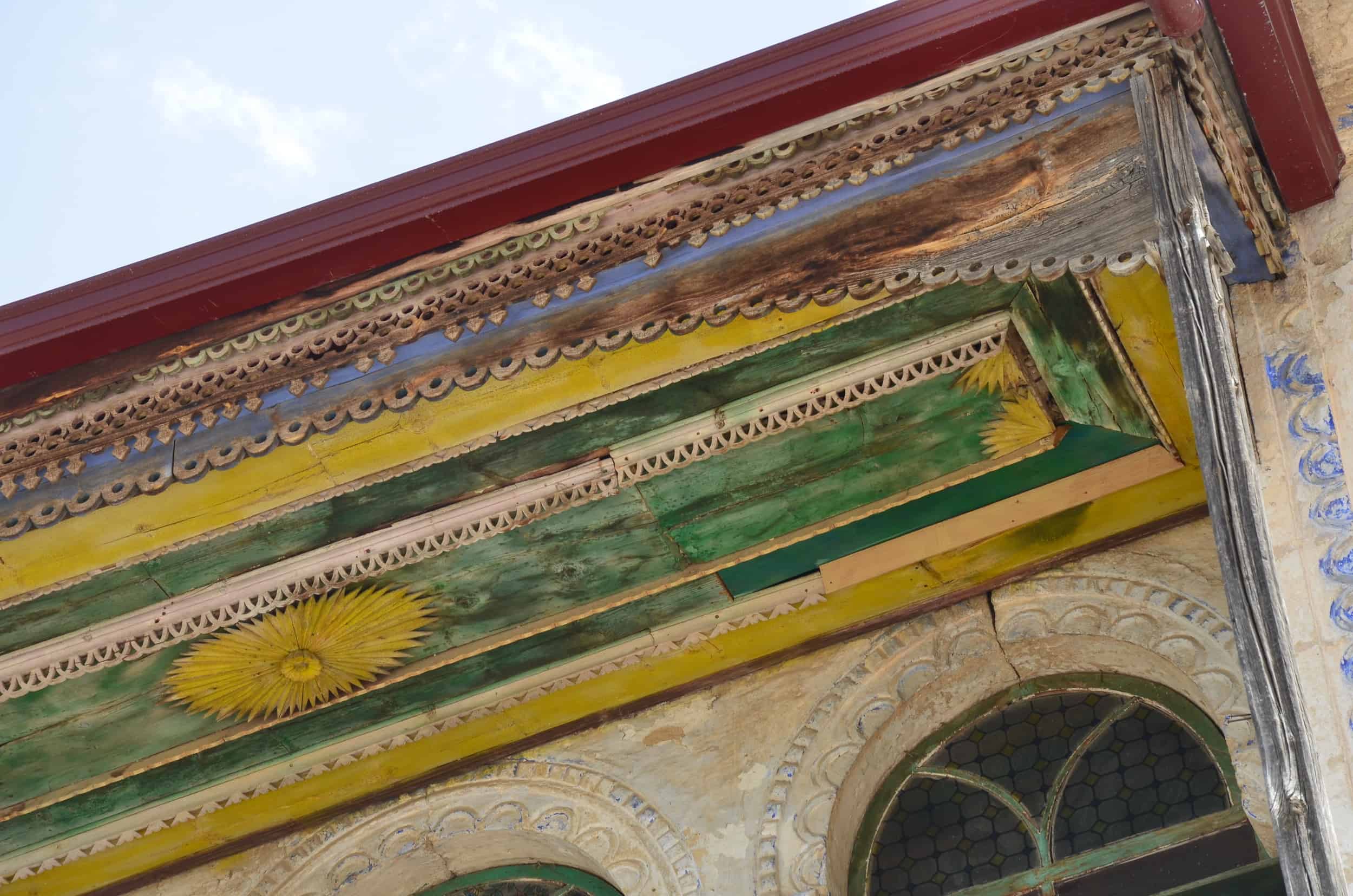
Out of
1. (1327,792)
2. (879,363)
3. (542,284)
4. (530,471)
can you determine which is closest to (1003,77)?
(879,363)

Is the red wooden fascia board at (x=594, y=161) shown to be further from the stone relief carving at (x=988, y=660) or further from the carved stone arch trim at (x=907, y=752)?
the carved stone arch trim at (x=907, y=752)

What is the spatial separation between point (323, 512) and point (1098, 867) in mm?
2476

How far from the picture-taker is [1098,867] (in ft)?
16.2

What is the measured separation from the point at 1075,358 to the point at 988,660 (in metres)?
1.13

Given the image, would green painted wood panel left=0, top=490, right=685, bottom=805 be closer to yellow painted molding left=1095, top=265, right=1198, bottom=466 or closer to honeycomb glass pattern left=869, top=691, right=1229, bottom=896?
honeycomb glass pattern left=869, top=691, right=1229, bottom=896

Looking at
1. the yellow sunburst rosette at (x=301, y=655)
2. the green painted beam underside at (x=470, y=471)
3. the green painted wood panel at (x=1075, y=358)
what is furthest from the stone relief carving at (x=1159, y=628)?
the yellow sunburst rosette at (x=301, y=655)

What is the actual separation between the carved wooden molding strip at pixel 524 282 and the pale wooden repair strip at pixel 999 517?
122 centimetres

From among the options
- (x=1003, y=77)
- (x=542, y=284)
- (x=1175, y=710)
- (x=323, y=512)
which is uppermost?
(x=1003, y=77)

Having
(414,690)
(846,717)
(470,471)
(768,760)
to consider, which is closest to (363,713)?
(414,690)

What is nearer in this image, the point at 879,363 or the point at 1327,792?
the point at 1327,792

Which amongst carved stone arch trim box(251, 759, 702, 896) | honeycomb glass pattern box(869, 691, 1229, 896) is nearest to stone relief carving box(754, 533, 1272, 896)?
honeycomb glass pattern box(869, 691, 1229, 896)

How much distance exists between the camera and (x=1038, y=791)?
5180 mm

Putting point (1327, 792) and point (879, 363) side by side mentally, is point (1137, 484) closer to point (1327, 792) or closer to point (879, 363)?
point (879, 363)

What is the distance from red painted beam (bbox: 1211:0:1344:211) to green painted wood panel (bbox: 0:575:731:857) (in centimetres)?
208
